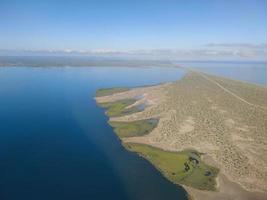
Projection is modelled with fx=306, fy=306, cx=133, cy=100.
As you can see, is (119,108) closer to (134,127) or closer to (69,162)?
(134,127)

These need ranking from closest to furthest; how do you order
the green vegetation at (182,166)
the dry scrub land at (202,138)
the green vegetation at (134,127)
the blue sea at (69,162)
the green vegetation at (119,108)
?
the blue sea at (69,162), the dry scrub land at (202,138), the green vegetation at (182,166), the green vegetation at (134,127), the green vegetation at (119,108)

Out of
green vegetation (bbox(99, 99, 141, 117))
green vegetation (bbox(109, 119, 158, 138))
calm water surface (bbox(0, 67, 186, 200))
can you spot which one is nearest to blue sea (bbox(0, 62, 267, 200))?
calm water surface (bbox(0, 67, 186, 200))

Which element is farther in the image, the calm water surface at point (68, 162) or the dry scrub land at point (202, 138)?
the dry scrub land at point (202, 138)

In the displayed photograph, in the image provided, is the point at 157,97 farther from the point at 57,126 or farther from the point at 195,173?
the point at 195,173

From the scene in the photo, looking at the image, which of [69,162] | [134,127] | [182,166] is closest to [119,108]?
[134,127]

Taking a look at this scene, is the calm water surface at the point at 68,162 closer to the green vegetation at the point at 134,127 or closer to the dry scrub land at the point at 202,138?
the green vegetation at the point at 134,127

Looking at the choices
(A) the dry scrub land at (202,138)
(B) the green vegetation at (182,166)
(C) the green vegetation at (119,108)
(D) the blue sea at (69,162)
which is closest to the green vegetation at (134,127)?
(A) the dry scrub land at (202,138)

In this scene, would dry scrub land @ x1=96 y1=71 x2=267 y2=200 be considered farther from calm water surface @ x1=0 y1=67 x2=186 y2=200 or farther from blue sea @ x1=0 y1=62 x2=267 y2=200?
calm water surface @ x1=0 y1=67 x2=186 y2=200
